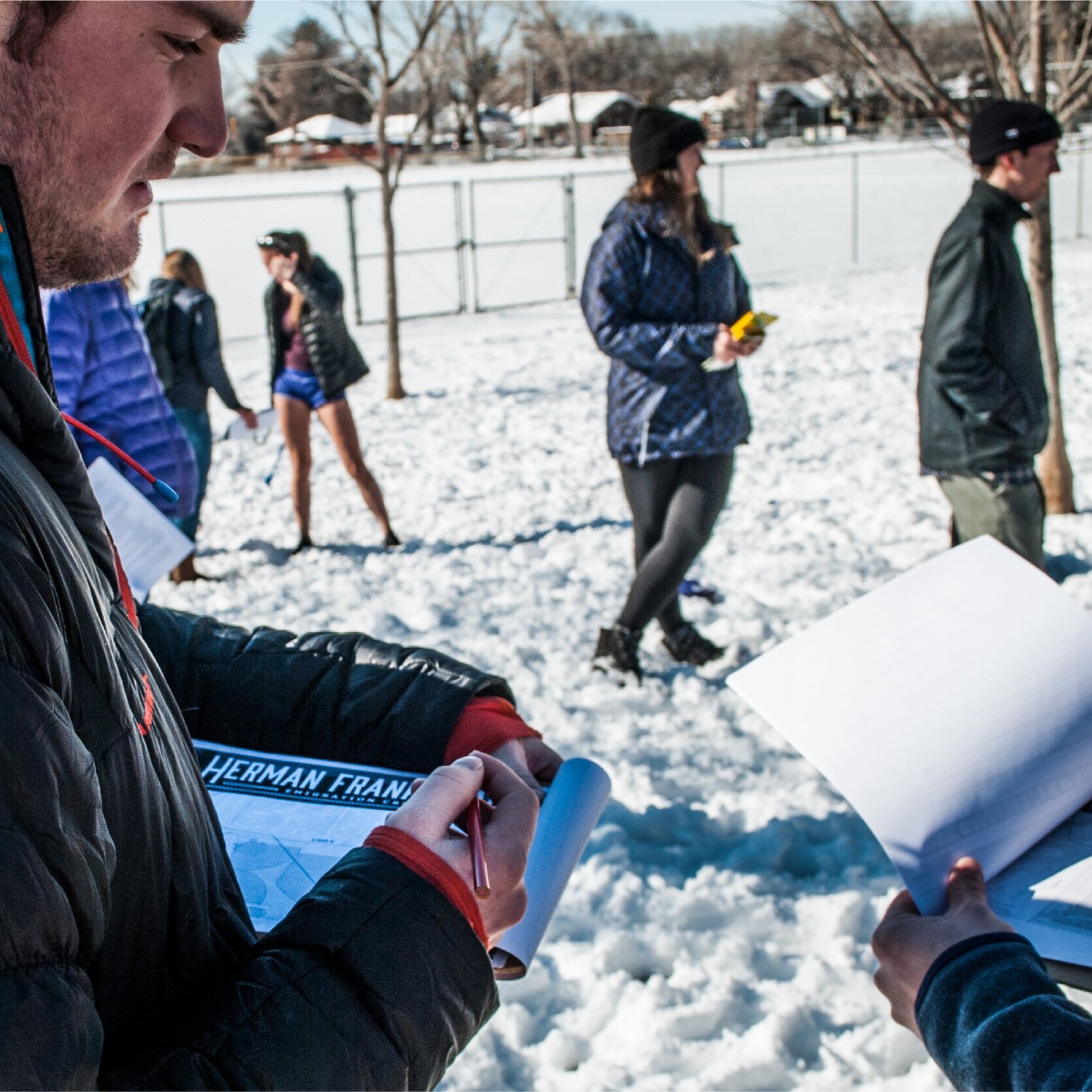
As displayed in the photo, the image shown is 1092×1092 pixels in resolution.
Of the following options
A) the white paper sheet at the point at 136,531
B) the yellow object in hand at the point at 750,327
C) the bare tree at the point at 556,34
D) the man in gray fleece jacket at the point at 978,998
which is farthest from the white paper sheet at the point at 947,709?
the bare tree at the point at 556,34

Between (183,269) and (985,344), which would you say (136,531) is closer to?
(985,344)

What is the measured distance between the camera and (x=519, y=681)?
14.4 ft

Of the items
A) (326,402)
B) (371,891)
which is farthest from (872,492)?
(371,891)

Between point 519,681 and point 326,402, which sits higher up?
point 326,402

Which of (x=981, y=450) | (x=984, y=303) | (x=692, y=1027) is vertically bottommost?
(x=692, y=1027)

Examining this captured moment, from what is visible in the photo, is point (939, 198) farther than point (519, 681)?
Yes

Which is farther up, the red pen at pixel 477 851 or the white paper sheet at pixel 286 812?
the red pen at pixel 477 851

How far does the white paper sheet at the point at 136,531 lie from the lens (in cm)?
273

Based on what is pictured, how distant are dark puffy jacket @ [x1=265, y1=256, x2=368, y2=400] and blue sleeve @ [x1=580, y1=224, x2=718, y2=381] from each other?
226cm

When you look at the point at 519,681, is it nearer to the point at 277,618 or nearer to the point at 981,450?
the point at 277,618

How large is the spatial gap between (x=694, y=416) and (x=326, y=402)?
2.65 m

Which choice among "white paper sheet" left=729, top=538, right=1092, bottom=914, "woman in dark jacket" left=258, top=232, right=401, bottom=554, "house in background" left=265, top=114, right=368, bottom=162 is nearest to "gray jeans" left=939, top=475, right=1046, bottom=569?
"white paper sheet" left=729, top=538, right=1092, bottom=914

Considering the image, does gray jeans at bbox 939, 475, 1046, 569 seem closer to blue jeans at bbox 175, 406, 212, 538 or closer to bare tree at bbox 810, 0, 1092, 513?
bare tree at bbox 810, 0, 1092, 513

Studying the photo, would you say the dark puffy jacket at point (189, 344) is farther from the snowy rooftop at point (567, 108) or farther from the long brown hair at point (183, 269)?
the snowy rooftop at point (567, 108)
